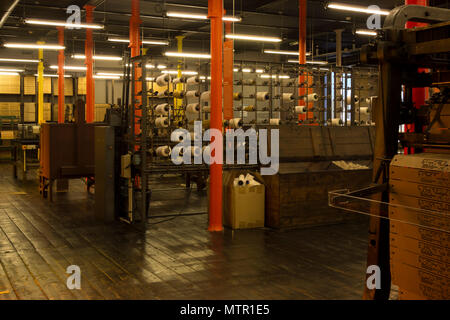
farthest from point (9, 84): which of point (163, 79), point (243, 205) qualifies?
point (243, 205)

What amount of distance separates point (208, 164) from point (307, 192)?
1.69m

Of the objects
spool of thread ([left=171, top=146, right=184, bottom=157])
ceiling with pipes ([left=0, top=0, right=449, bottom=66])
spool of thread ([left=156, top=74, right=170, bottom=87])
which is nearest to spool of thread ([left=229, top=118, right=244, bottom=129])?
spool of thread ([left=171, top=146, right=184, bottom=157])

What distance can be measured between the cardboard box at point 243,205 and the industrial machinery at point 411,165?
452 centimetres

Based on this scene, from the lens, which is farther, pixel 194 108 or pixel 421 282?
pixel 194 108

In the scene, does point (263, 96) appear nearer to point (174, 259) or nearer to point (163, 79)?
point (163, 79)

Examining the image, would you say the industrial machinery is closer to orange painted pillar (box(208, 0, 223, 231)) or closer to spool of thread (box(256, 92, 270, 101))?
orange painted pillar (box(208, 0, 223, 231))

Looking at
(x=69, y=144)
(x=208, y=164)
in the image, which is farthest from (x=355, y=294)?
(x=69, y=144)

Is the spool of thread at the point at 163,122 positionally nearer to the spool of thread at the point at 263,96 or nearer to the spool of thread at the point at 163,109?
the spool of thread at the point at 163,109

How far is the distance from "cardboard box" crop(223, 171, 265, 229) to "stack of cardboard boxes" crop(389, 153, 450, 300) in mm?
4774

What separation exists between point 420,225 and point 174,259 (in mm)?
3878

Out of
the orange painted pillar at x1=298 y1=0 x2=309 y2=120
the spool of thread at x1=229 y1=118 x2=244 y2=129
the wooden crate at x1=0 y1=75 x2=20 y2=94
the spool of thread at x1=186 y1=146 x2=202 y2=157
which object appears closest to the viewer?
the spool of thread at x1=186 y1=146 x2=202 y2=157

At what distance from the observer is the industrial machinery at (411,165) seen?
3131 millimetres

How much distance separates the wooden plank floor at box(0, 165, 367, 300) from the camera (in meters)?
5.18

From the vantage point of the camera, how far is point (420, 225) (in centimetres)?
303
